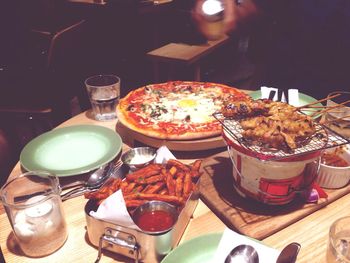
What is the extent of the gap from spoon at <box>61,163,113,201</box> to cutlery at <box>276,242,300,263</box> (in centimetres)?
97

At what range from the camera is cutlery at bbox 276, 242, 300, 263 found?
3.87 feet

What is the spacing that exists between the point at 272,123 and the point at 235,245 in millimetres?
625

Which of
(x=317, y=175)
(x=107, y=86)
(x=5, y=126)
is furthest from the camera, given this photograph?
(x=5, y=126)

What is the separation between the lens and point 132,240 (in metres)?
1.34

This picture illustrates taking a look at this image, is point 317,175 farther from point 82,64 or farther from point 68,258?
point 82,64

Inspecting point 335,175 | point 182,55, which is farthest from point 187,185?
point 182,55

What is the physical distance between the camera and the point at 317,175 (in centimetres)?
171

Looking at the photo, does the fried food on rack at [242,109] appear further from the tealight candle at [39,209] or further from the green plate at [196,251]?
the tealight candle at [39,209]

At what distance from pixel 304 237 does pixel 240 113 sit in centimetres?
70

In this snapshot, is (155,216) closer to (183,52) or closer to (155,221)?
(155,221)

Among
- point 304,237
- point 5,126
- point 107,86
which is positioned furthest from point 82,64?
point 304,237

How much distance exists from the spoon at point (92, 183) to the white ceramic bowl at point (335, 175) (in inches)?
44.1

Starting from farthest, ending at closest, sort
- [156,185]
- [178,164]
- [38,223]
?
[178,164]
[156,185]
[38,223]

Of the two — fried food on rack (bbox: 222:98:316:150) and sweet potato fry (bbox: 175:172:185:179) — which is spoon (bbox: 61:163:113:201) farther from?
fried food on rack (bbox: 222:98:316:150)
